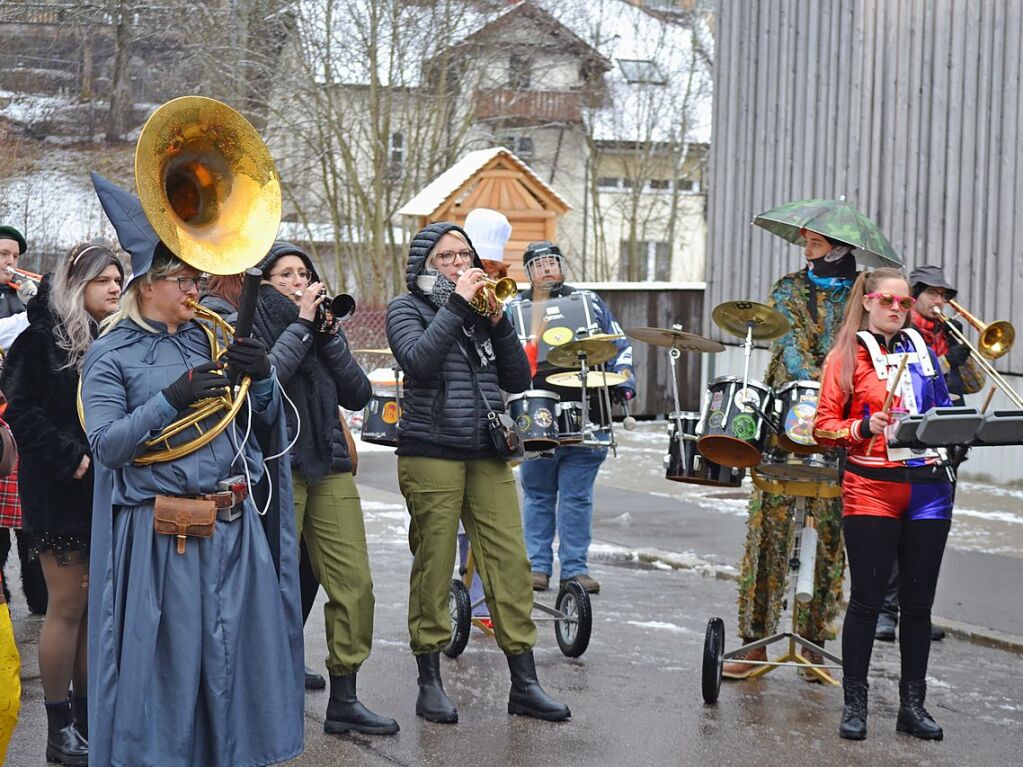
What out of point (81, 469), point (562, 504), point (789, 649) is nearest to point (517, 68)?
point (562, 504)

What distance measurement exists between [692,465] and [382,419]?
4.91 ft

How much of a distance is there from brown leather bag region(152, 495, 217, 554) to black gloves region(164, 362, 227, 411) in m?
0.29

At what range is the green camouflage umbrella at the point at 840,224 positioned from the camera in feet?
21.0

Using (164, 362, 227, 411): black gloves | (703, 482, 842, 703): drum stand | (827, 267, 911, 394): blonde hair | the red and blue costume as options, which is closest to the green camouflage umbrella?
(827, 267, 911, 394): blonde hair

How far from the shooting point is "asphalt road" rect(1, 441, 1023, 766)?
564 cm

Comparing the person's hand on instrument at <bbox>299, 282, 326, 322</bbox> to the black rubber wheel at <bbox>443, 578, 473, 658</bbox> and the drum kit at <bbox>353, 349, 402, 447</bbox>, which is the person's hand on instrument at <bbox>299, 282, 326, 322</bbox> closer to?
the drum kit at <bbox>353, 349, 402, 447</bbox>

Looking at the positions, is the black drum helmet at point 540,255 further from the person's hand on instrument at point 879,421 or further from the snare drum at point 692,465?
the person's hand on instrument at point 879,421

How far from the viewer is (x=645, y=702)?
6.38 metres

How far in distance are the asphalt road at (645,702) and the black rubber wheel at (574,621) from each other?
86 mm

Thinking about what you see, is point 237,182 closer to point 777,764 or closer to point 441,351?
point 441,351

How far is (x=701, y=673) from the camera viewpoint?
6805 mm

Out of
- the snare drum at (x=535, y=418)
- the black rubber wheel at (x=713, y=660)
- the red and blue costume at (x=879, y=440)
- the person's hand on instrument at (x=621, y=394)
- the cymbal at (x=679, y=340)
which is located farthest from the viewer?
the person's hand on instrument at (x=621, y=394)

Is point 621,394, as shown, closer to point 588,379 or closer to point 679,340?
point 588,379

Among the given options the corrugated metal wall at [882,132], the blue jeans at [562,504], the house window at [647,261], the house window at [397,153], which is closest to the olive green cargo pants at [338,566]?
the blue jeans at [562,504]
